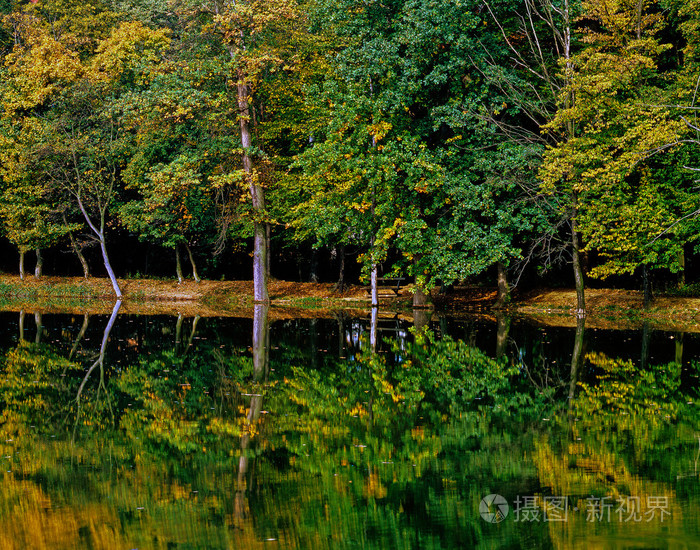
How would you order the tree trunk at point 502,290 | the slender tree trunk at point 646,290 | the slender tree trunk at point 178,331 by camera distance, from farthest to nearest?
1. the tree trunk at point 502,290
2. the slender tree trunk at point 646,290
3. the slender tree trunk at point 178,331

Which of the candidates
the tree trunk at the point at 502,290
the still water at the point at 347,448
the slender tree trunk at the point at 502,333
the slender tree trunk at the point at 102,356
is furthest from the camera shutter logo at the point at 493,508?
the tree trunk at the point at 502,290

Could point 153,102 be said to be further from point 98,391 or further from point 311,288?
point 98,391

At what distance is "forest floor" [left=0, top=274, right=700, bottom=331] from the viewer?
28.1 metres

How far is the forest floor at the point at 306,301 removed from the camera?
28.1 m

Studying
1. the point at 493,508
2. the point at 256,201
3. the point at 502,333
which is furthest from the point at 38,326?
the point at 493,508

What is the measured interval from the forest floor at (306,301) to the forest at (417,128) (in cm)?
151

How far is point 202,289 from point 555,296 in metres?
18.7

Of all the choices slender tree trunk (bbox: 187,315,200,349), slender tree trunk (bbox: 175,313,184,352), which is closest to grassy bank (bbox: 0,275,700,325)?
slender tree trunk (bbox: 175,313,184,352)

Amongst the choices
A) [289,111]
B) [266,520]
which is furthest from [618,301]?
[266,520]

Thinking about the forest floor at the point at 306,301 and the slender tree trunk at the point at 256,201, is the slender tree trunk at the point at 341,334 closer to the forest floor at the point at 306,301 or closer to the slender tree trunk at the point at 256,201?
the forest floor at the point at 306,301

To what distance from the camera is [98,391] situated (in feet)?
40.4

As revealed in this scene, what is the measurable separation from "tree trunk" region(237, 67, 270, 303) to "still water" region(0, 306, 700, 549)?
653 inches

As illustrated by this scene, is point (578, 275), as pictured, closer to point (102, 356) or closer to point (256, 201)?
point (256, 201)

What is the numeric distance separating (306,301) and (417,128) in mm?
9926
